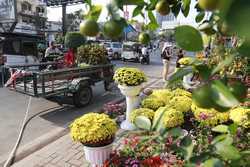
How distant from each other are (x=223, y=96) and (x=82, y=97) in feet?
23.7

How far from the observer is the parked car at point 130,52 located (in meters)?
21.7

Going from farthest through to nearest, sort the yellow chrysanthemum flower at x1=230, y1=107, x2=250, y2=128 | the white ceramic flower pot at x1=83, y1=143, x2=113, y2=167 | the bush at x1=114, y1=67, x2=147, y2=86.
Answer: the bush at x1=114, y1=67, x2=147, y2=86 < the yellow chrysanthemum flower at x1=230, y1=107, x2=250, y2=128 < the white ceramic flower pot at x1=83, y1=143, x2=113, y2=167

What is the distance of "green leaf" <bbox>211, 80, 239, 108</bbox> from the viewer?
585 millimetres

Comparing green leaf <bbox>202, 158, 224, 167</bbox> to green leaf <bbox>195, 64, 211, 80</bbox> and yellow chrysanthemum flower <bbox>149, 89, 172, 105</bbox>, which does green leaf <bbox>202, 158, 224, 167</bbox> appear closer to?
green leaf <bbox>195, 64, 211, 80</bbox>

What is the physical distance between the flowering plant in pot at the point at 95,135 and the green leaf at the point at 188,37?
2.72m

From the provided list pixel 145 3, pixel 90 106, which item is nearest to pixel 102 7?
pixel 145 3

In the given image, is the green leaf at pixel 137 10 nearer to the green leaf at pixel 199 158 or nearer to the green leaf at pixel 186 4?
the green leaf at pixel 186 4

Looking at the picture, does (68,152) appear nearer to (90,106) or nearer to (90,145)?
(90,145)

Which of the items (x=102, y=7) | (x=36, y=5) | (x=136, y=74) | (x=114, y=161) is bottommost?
(x=114, y=161)

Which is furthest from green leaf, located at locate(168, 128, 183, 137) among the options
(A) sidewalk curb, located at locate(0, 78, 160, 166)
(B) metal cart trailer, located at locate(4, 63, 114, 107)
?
(B) metal cart trailer, located at locate(4, 63, 114, 107)

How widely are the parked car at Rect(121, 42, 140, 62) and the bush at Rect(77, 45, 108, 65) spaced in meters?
12.5

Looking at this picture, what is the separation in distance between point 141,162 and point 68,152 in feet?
5.89

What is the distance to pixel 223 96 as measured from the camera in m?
0.60

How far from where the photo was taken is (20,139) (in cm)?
535
